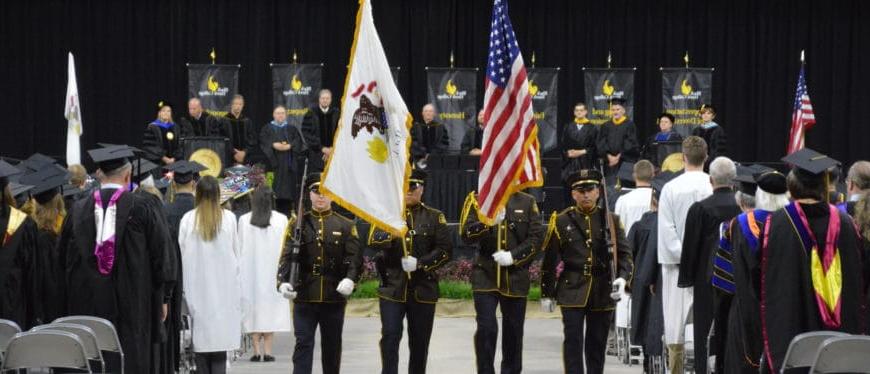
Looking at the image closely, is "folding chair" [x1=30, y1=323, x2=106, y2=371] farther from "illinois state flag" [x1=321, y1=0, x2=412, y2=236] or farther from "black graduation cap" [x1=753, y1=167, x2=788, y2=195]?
"black graduation cap" [x1=753, y1=167, x2=788, y2=195]

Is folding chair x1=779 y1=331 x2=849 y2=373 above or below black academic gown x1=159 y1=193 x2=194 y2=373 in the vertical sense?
above

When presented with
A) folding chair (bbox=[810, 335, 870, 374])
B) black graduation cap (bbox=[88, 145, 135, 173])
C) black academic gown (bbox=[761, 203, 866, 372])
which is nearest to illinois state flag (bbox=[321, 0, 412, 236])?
black graduation cap (bbox=[88, 145, 135, 173])

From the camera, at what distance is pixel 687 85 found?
25594 millimetres

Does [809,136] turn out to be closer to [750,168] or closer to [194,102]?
[194,102]

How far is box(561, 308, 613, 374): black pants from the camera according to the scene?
11.0 m

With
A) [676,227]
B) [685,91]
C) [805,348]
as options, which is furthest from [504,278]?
[685,91]

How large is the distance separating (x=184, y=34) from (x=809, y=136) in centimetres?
1285

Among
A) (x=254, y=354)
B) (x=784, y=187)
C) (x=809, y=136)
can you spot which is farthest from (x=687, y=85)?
(x=784, y=187)

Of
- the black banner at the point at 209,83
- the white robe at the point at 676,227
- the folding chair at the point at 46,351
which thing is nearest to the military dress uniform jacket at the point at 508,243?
the white robe at the point at 676,227

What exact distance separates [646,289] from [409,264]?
8.00ft

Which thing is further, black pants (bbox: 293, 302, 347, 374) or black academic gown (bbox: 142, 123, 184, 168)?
black academic gown (bbox: 142, 123, 184, 168)

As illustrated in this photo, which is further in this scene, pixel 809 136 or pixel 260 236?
pixel 809 136

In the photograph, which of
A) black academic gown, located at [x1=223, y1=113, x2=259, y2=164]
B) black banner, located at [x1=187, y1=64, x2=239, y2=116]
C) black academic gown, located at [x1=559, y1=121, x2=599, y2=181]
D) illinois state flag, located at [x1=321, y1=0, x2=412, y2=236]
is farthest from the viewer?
black banner, located at [x1=187, y1=64, x2=239, y2=116]

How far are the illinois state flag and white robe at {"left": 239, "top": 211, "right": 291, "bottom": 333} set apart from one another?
3.47 m
